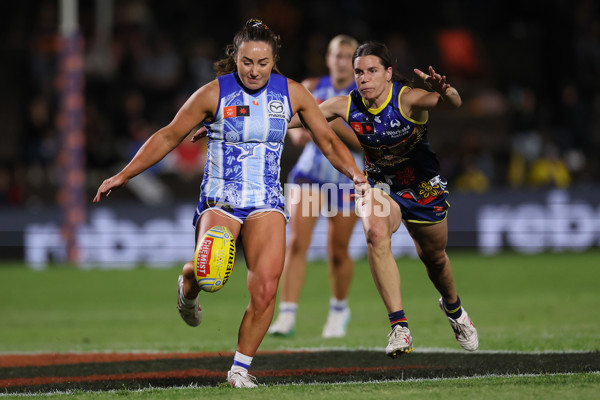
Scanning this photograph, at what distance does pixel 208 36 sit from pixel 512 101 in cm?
704

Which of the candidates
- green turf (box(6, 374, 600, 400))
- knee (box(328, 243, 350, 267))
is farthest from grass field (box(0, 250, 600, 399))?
knee (box(328, 243, 350, 267))

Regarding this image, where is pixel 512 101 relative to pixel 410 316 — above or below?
above

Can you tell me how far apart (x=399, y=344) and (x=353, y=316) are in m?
5.10

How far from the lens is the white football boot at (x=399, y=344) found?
644 cm

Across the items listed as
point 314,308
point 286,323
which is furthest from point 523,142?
point 286,323

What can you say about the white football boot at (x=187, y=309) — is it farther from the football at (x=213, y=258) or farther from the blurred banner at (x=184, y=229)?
the blurred banner at (x=184, y=229)

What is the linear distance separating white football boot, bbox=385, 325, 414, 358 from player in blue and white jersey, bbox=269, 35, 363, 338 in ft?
9.75

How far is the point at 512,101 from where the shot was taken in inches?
843

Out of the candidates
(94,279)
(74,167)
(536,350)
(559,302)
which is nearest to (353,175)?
(536,350)

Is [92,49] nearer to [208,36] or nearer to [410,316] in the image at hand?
[208,36]

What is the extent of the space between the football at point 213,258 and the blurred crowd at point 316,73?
11.8 metres

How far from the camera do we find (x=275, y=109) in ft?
21.3

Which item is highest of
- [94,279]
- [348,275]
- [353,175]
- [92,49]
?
[92,49]

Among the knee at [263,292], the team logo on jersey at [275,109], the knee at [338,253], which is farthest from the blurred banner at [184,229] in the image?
the knee at [263,292]
